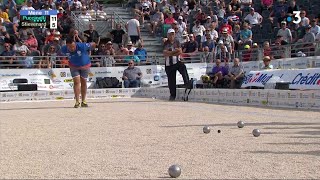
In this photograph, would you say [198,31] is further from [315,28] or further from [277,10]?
[315,28]

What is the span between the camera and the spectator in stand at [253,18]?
24.8 m

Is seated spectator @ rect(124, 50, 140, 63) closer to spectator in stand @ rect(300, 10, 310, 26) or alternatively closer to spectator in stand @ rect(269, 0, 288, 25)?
spectator in stand @ rect(269, 0, 288, 25)

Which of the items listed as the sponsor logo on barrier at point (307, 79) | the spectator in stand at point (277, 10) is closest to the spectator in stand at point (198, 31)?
the spectator in stand at point (277, 10)

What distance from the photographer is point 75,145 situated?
7.32 meters

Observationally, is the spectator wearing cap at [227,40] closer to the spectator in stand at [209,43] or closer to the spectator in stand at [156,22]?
the spectator in stand at [209,43]

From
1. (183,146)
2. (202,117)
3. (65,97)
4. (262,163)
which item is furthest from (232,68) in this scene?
(262,163)

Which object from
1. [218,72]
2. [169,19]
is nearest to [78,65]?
[218,72]

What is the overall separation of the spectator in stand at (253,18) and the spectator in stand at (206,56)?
2215mm

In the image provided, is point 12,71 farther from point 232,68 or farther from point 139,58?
point 232,68

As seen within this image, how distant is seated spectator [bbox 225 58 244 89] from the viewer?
20297mm

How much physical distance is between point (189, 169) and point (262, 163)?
2.36ft

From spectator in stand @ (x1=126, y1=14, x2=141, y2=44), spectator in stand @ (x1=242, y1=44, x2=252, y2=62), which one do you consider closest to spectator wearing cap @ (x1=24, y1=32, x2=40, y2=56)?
spectator in stand @ (x1=126, y1=14, x2=141, y2=44)

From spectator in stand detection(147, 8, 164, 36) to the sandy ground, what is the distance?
16.8 m

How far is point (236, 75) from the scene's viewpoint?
67.4 ft
